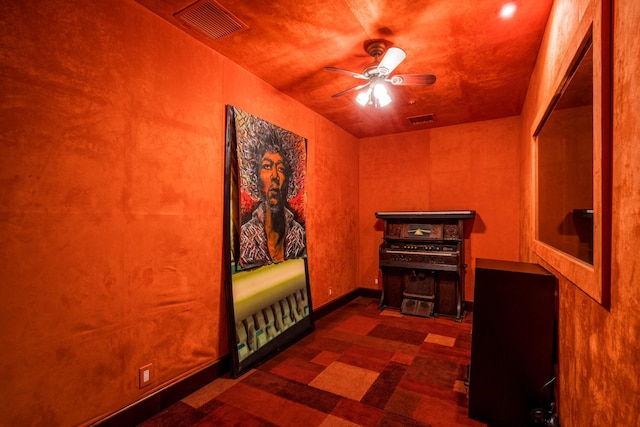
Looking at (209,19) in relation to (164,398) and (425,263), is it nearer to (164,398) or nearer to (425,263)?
(164,398)

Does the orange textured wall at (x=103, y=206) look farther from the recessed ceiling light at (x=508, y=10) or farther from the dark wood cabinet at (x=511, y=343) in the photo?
the recessed ceiling light at (x=508, y=10)

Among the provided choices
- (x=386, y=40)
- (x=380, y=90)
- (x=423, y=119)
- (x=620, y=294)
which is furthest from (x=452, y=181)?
(x=620, y=294)

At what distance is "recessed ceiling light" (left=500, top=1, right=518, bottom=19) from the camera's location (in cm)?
227

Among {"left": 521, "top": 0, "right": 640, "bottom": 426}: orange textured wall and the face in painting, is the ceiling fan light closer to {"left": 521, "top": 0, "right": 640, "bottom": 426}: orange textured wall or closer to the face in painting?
the face in painting

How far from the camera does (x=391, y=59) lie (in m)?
2.62

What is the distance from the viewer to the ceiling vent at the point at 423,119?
4.84 metres

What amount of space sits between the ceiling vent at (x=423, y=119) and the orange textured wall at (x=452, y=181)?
43cm

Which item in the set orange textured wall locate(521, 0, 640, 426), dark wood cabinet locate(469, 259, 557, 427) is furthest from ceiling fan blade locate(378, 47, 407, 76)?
dark wood cabinet locate(469, 259, 557, 427)

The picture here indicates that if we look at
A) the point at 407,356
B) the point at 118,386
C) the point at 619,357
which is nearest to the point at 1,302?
the point at 118,386

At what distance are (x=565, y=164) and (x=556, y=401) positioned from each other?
1.58m

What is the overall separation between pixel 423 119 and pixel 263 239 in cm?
328

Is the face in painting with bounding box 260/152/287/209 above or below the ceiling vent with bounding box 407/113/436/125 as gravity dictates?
below

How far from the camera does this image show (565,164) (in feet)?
6.70

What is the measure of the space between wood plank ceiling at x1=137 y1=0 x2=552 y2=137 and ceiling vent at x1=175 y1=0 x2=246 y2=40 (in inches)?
0.6
